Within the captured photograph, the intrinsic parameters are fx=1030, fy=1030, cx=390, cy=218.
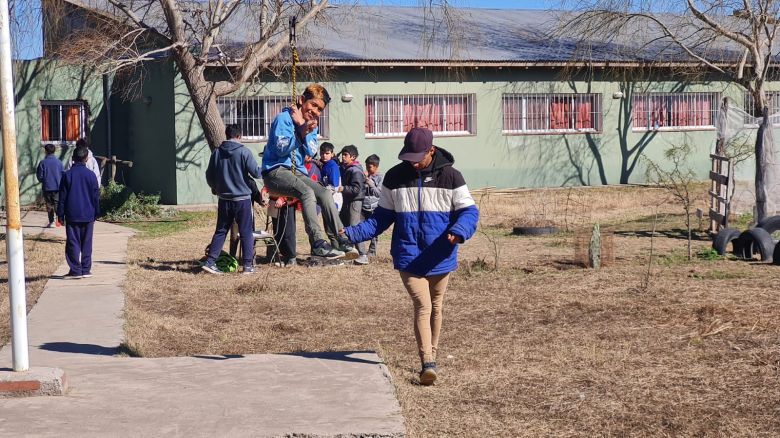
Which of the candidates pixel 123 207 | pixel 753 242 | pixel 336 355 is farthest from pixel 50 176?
pixel 336 355

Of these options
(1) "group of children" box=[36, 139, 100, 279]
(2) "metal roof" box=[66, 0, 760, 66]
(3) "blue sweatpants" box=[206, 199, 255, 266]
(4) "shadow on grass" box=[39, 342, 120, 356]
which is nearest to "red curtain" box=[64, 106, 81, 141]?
(2) "metal roof" box=[66, 0, 760, 66]

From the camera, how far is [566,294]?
35.6ft

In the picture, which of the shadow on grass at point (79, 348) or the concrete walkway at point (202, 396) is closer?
the concrete walkway at point (202, 396)

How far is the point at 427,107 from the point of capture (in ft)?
82.1

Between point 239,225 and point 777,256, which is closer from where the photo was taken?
point 239,225

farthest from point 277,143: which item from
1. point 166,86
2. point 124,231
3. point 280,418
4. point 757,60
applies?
point 757,60

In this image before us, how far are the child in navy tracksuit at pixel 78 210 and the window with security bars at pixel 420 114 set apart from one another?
12.6m

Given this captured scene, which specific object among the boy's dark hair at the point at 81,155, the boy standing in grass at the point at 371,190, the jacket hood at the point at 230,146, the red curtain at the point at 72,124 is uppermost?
the red curtain at the point at 72,124

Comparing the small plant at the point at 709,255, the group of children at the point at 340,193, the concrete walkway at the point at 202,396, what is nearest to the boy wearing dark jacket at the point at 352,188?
the group of children at the point at 340,193

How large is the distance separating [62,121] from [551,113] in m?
12.1

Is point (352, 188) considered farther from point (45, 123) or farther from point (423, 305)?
point (45, 123)

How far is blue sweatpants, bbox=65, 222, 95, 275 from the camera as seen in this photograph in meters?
12.2

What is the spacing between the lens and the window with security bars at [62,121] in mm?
24469

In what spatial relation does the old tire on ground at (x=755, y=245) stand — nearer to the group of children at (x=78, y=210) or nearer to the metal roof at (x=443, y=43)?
the group of children at (x=78, y=210)
